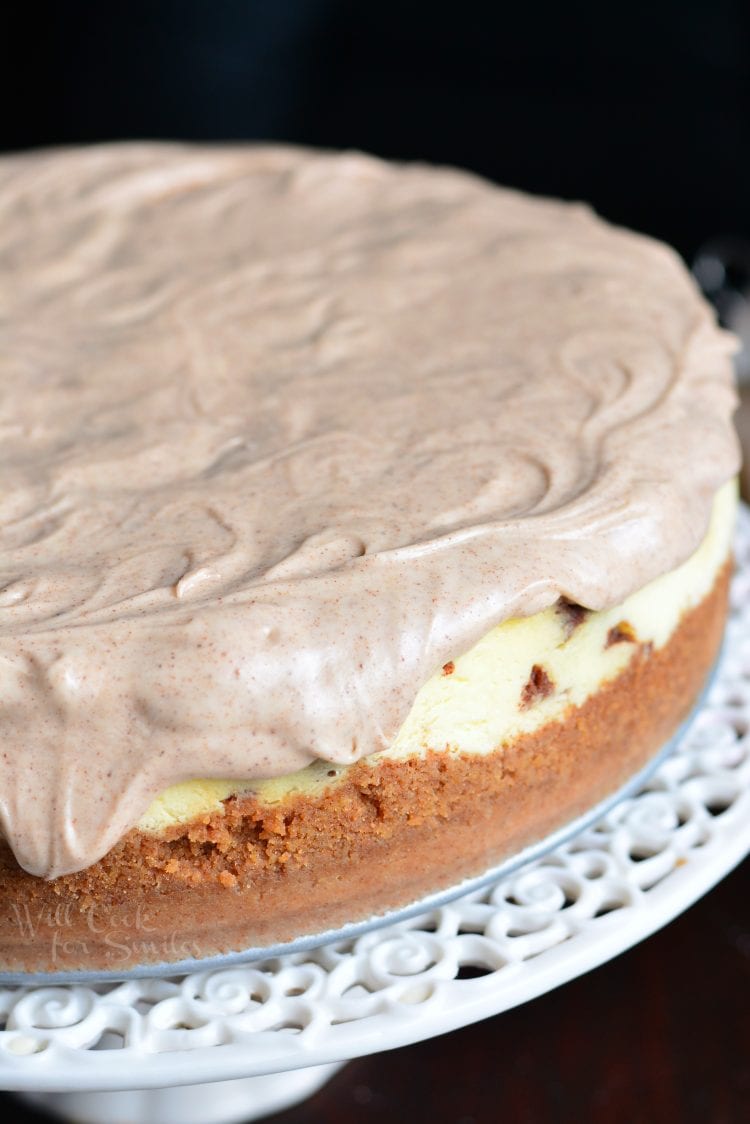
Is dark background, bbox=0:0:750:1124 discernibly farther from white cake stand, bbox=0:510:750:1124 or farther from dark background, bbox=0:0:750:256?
white cake stand, bbox=0:510:750:1124

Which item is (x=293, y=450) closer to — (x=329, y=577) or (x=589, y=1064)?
(x=329, y=577)

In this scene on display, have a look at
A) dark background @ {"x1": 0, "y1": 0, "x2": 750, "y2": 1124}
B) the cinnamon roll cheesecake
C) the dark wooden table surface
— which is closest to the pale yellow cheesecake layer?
Answer: the cinnamon roll cheesecake

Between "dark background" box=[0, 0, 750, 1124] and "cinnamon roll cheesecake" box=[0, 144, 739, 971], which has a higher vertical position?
"cinnamon roll cheesecake" box=[0, 144, 739, 971]

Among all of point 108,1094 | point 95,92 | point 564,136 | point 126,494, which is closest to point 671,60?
point 564,136

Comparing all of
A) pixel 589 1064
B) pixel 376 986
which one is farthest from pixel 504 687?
pixel 589 1064

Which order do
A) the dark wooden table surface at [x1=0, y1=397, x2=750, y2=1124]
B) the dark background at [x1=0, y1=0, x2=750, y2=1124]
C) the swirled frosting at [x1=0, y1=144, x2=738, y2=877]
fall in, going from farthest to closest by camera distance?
the dark background at [x1=0, y1=0, x2=750, y2=1124], the dark wooden table surface at [x1=0, y1=397, x2=750, y2=1124], the swirled frosting at [x1=0, y1=144, x2=738, y2=877]

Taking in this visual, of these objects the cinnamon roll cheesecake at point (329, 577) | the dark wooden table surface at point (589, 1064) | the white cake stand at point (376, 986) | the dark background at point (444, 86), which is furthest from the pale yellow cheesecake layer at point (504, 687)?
the dark background at point (444, 86)

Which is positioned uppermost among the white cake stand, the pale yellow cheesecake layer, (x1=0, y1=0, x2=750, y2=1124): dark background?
the pale yellow cheesecake layer
